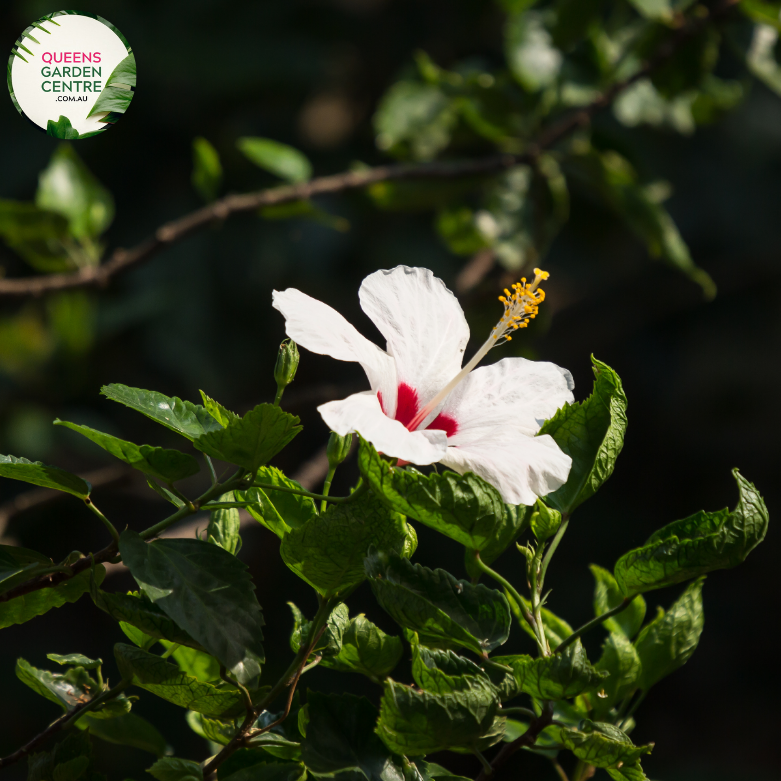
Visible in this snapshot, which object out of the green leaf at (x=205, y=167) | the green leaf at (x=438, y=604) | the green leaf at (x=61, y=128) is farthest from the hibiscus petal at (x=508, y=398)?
the green leaf at (x=205, y=167)

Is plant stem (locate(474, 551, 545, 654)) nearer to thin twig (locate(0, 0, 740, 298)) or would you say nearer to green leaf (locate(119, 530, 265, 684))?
green leaf (locate(119, 530, 265, 684))

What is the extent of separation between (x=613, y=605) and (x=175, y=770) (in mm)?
394

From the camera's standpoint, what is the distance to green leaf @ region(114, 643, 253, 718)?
0.58 metres

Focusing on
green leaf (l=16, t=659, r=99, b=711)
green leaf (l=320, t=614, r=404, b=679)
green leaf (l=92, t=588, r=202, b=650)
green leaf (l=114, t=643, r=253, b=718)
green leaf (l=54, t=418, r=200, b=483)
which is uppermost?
green leaf (l=54, t=418, r=200, b=483)

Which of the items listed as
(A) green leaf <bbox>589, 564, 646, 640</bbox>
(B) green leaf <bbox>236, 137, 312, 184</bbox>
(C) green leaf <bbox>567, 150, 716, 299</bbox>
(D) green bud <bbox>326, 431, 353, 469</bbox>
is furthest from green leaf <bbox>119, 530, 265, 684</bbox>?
(C) green leaf <bbox>567, 150, 716, 299</bbox>

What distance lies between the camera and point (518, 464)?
0.59 metres

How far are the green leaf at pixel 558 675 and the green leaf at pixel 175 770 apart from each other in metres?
0.25

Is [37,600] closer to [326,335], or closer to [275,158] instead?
[326,335]

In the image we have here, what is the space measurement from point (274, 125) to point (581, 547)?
6.47 feet

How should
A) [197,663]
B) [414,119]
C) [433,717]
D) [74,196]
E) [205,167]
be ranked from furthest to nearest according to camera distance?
[414,119], [74,196], [205,167], [197,663], [433,717]

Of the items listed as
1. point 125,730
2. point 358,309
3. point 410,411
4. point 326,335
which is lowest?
point 358,309

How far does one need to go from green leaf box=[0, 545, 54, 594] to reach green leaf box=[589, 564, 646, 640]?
45 centimetres

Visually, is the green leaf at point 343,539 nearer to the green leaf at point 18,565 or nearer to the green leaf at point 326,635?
the green leaf at point 326,635

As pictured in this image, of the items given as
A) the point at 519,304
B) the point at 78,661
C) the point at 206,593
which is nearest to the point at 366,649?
the point at 206,593
